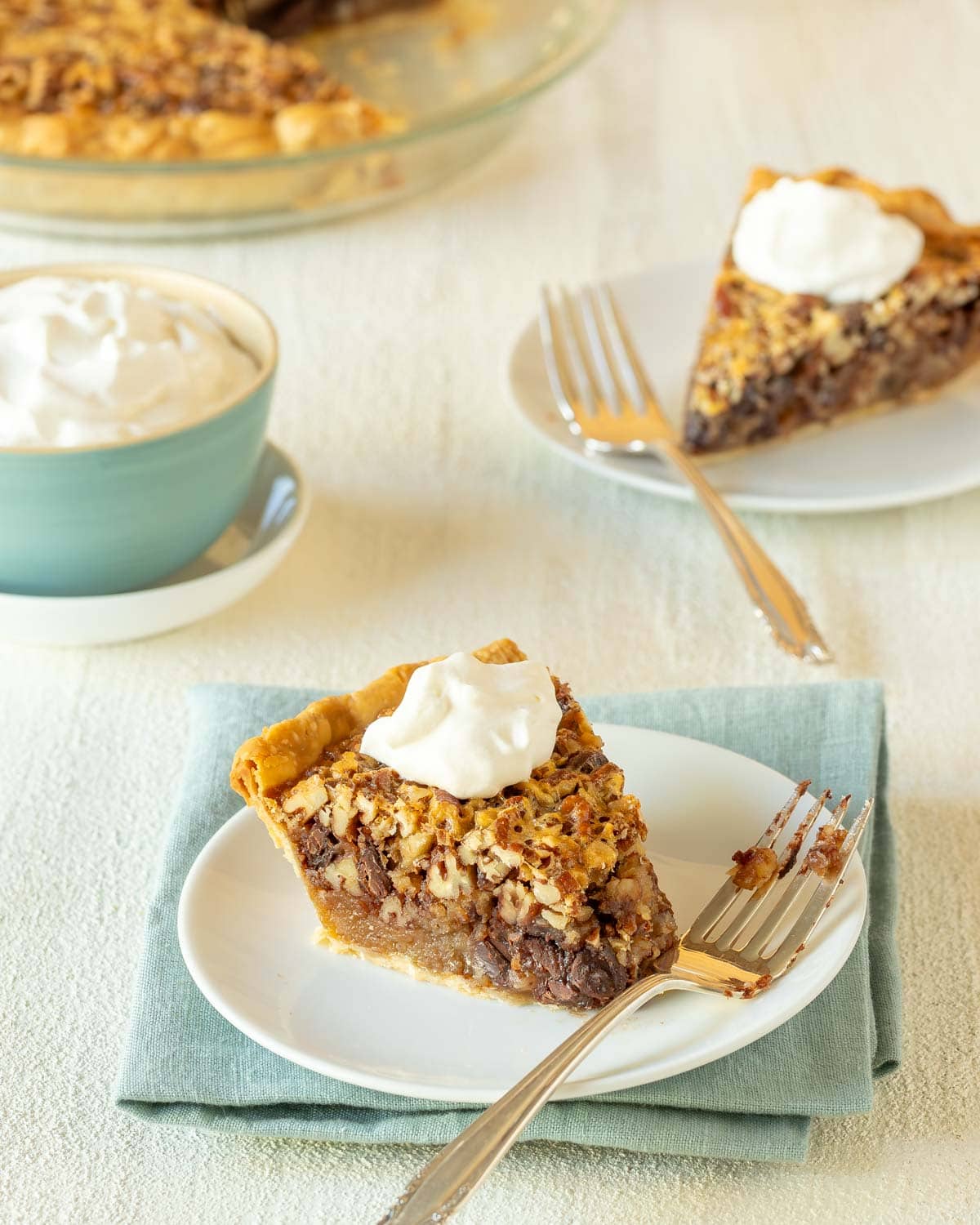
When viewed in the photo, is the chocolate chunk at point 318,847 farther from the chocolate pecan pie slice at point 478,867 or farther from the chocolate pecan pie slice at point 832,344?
the chocolate pecan pie slice at point 832,344

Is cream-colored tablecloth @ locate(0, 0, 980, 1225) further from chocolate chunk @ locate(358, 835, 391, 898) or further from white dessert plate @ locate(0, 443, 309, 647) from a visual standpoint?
chocolate chunk @ locate(358, 835, 391, 898)

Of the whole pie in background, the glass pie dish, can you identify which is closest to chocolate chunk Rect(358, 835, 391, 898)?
the glass pie dish

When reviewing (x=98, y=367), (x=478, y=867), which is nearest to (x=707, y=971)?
(x=478, y=867)

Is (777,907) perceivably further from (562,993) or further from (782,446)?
(782,446)

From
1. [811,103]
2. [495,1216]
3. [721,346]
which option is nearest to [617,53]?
[811,103]

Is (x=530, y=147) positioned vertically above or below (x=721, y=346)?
below

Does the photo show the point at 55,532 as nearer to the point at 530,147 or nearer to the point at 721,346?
the point at 721,346

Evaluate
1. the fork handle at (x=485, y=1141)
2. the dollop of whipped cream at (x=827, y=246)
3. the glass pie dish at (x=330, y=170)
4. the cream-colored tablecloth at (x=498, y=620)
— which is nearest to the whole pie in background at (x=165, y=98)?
the glass pie dish at (x=330, y=170)
